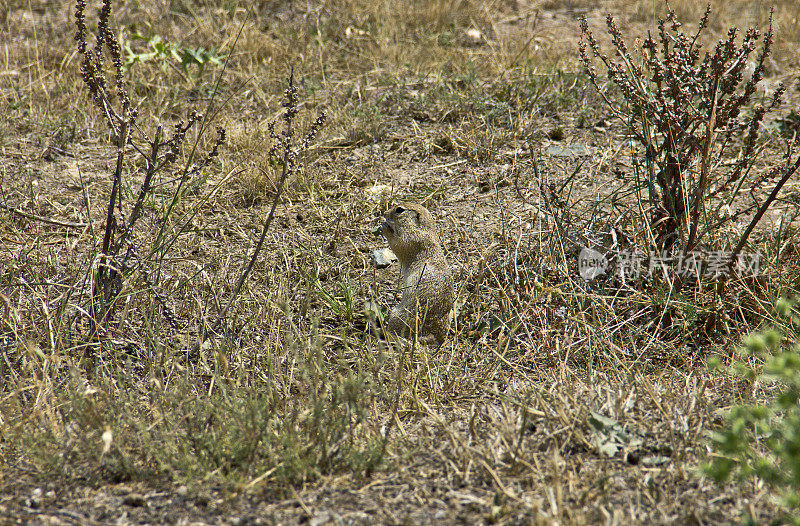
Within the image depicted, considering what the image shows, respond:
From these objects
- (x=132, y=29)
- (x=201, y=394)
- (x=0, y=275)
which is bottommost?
(x=201, y=394)

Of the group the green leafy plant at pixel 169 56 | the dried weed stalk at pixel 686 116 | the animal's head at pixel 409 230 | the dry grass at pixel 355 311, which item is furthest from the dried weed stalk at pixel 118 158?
the green leafy plant at pixel 169 56

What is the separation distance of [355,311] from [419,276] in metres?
0.48

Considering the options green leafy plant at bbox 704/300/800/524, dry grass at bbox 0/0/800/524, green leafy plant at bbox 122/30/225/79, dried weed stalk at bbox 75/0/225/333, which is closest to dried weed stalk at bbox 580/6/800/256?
dry grass at bbox 0/0/800/524

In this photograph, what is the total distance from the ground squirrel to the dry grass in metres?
0.15

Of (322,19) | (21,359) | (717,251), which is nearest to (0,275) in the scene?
(21,359)

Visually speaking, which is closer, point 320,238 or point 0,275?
point 0,275

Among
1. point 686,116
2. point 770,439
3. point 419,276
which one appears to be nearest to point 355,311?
point 419,276

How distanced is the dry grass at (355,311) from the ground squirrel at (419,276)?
0.15 metres

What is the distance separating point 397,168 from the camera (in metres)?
4.84

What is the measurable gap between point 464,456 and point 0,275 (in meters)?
2.41

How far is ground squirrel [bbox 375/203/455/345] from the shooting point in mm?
3406

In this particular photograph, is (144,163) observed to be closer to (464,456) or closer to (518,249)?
(518,249)

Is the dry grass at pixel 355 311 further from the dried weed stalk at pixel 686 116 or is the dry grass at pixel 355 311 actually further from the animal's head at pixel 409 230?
the animal's head at pixel 409 230

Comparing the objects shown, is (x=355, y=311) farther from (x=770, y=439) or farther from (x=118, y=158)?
(x=770, y=439)
